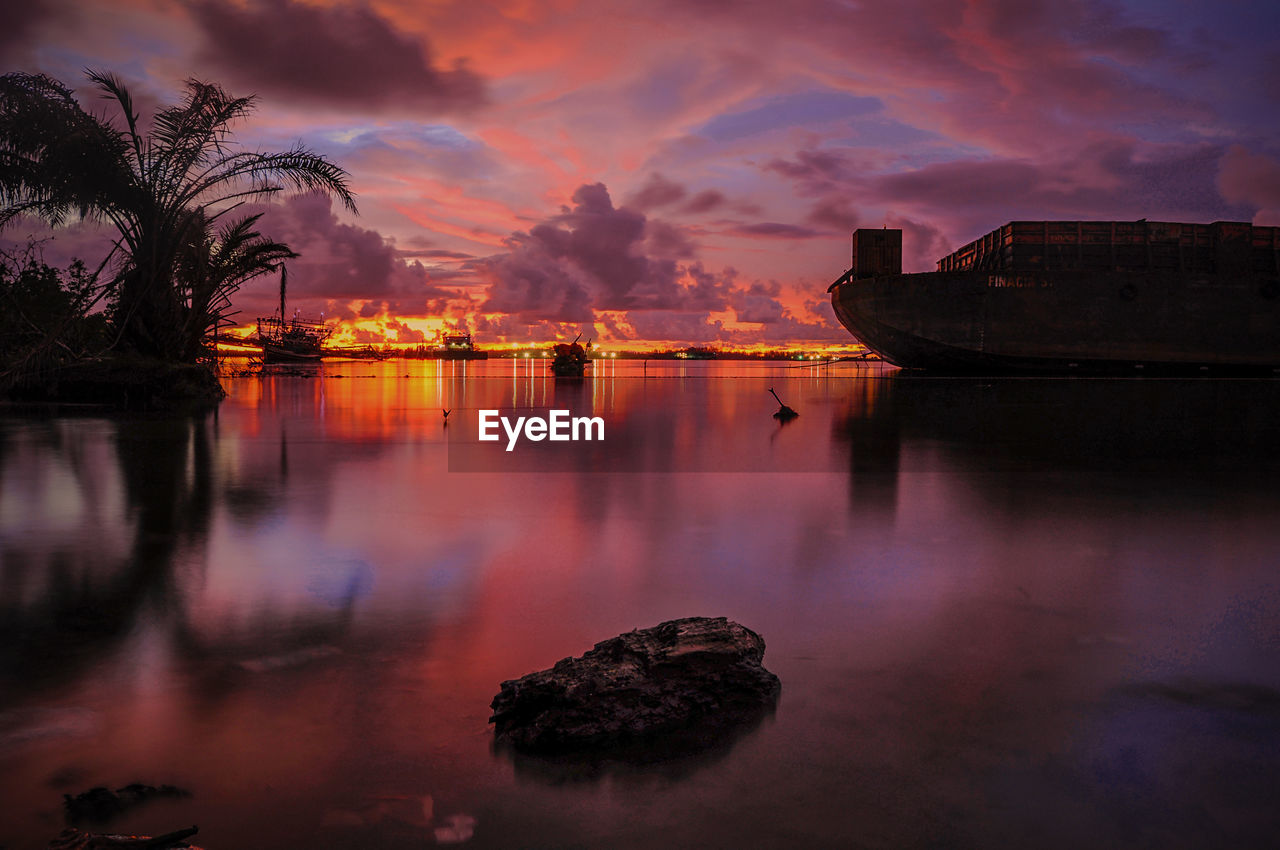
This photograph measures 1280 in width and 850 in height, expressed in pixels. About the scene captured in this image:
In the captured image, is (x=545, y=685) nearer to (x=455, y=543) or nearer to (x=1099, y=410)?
(x=455, y=543)

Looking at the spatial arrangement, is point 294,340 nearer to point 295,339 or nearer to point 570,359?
point 295,339

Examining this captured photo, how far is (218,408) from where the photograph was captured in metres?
21.9

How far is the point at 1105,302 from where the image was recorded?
43.8 metres

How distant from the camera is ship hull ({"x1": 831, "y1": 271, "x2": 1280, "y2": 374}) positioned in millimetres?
43562

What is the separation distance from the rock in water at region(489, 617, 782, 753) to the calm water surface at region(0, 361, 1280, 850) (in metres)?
0.15

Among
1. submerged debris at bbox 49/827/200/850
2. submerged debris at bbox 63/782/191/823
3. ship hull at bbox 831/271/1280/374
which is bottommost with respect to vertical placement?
submerged debris at bbox 63/782/191/823

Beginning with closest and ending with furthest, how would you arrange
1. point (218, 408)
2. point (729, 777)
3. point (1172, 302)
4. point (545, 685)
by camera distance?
point (729, 777), point (545, 685), point (218, 408), point (1172, 302)

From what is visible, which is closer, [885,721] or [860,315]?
[885,721]

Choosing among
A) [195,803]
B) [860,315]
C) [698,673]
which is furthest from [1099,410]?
[860,315]

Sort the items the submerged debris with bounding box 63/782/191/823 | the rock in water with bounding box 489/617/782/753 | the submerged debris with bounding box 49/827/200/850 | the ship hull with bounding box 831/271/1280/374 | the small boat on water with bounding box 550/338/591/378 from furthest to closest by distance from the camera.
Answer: the small boat on water with bounding box 550/338/591/378, the ship hull with bounding box 831/271/1280/374, the rock in water with bounding box 489/617/782/753, the submerged debris with bounding box 63/782/191/823, the submerged debris with bounding box 49/827/200/850

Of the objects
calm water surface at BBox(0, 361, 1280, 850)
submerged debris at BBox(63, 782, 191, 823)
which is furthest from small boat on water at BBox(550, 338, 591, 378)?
submerged debris at BBox(63, 782, 191, 823)

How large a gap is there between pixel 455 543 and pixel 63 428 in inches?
488

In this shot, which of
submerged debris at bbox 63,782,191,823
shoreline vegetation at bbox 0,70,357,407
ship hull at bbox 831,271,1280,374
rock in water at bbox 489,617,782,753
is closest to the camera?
submerged debris at bbox 63,782,191,823

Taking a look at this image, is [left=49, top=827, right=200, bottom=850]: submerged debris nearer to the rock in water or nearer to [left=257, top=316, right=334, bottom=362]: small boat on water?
the rock in water
